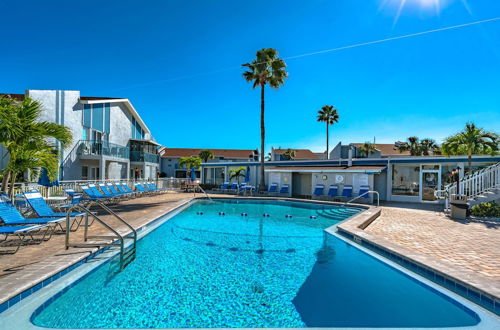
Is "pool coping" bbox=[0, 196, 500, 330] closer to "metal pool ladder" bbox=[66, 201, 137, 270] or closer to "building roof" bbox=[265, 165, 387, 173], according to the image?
"metal pool ladder" bbox=[66, 201, 137, 270]

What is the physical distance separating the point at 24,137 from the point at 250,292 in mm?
8376

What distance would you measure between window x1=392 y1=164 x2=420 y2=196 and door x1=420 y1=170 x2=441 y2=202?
0.34 meters

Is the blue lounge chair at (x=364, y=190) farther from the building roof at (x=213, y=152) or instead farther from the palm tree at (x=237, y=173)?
the building roof at (x=213, y=152)

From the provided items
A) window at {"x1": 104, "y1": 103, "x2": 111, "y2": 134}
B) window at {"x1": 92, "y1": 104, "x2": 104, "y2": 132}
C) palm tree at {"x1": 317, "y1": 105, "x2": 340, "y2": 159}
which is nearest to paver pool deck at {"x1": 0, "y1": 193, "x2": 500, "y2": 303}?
window at {"x1": 92, "y1": 104, "x2": 104, "y2": 132}

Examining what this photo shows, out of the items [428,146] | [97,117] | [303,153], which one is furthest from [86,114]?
[303,153]

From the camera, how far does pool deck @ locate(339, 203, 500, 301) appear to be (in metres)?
4.70

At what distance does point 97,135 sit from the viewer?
23.0 m

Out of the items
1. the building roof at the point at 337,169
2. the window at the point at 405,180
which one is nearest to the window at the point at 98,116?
the building roof at the point at 337,169

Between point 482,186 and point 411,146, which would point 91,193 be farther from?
point 411,146

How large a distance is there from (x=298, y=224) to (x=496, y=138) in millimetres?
11006

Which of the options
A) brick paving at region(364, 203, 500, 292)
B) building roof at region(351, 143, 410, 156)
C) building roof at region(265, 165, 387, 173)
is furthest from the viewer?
building roof at region(351, 143, 410, 156)

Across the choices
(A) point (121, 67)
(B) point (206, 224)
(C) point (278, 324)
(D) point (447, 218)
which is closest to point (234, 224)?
(B) point (206, 224)

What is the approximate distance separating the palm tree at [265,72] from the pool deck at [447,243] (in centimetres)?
1442

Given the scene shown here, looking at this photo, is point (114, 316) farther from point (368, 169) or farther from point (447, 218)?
point (368, 169)
